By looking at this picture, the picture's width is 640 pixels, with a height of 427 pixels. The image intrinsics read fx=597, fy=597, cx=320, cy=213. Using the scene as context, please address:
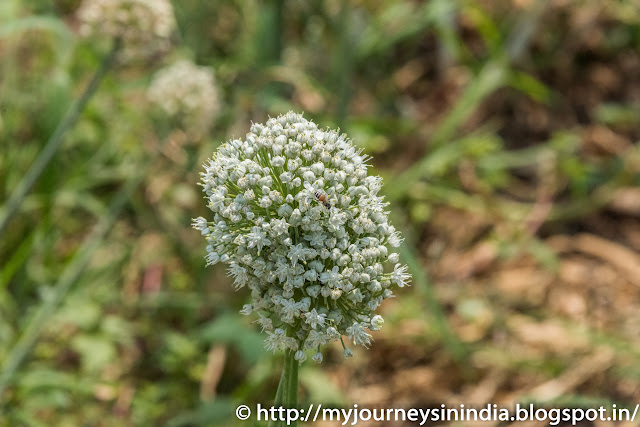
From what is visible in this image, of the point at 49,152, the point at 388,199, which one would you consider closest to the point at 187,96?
the point at 49,152

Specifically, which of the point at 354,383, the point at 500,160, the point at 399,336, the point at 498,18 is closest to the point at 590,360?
the point at 399,336

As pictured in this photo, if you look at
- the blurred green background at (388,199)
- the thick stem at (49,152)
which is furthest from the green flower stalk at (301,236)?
the thick stem at (49,152)

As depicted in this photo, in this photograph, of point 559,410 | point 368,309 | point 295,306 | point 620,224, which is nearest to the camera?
point 295,306

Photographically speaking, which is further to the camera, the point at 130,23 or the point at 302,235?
the point at 130,23

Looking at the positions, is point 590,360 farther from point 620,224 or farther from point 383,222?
point 383,222

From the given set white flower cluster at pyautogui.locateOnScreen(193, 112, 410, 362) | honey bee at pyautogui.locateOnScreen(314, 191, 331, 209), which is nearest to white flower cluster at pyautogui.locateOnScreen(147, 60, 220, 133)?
white flower cluster at pyautogui.locateOnScreen(193, 112, 410, 362)

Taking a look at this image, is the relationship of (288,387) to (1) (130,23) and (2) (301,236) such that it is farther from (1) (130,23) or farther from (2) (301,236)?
(1) (130,23)

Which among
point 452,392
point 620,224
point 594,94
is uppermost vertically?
point 594,94

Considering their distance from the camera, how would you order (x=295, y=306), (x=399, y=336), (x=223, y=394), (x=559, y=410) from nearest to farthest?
1. (x=295, y=306)
2. (x=559, y=410)
3. (x=223, y=394)
4. (x=399, y=336)
